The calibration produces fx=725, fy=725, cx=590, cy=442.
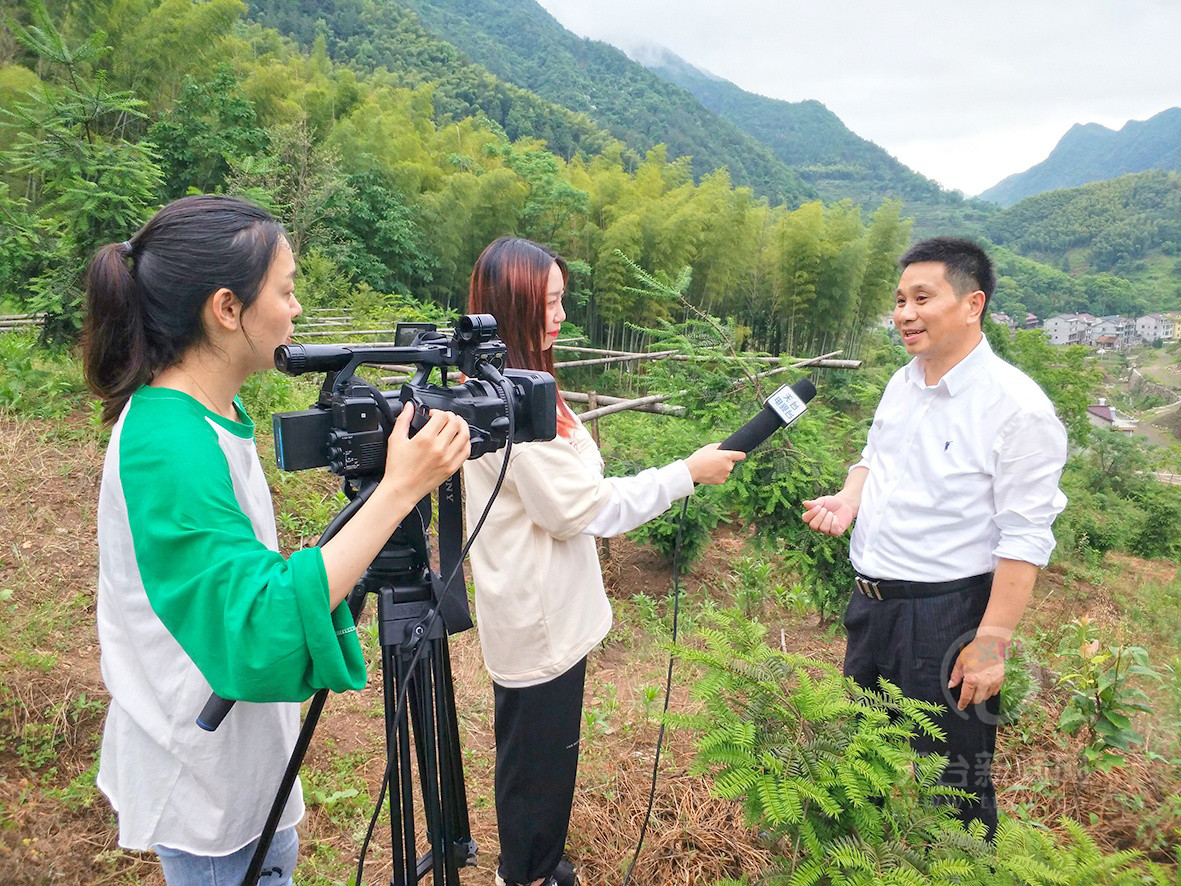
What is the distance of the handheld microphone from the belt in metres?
0.49

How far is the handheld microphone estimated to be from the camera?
1.56 meters

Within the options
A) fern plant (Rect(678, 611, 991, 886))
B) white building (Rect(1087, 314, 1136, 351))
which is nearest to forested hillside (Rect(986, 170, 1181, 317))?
white building (Rect(1087, 314, 1136, 351))

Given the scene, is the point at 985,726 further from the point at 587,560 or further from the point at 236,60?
the point at 236,60

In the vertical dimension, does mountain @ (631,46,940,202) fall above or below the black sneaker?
above

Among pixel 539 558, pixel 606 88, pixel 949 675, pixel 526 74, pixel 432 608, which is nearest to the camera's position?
pixel 432 608

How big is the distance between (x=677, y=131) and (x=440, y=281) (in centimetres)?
5289

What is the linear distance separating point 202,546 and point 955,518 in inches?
59.9

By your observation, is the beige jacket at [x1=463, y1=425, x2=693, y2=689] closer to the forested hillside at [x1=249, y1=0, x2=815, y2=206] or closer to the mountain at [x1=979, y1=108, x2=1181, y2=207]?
the forested hillside at [x1=249, y1=0, x2=815, y2=206]

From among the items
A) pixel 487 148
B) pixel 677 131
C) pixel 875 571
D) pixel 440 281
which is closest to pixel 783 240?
pixel 440 281

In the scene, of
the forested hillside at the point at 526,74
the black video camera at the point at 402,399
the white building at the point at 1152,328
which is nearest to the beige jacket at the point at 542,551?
the black video camera at the point at 402,399

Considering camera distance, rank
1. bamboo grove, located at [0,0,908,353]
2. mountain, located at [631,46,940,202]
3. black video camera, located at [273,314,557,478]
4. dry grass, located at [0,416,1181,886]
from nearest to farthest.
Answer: black video camera, located at [273,314,557,478] → dry grass, located at [0,416,1181,886] → bamboo grove, located at [0,0,908,353] → mountain, located at [631,46,940,202]

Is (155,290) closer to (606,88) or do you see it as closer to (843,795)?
(843,795)

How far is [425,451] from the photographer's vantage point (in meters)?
0.93

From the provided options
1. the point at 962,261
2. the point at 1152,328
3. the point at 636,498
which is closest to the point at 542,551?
the point at 636,498
